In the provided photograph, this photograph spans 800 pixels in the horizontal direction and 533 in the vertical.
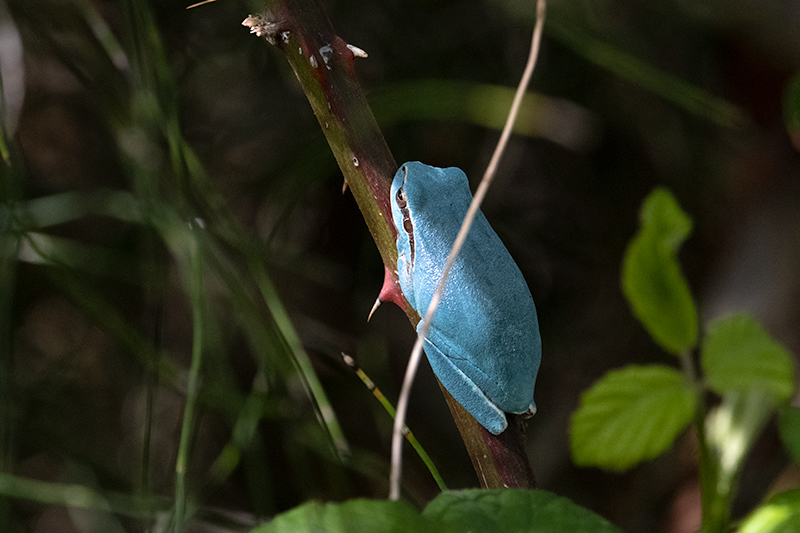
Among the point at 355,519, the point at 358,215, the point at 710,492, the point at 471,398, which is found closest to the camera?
the point at 355,519

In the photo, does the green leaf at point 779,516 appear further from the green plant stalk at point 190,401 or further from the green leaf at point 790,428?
the green plant stalk at point 190,401

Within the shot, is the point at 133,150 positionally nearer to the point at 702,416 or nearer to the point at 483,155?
the point at 483,155

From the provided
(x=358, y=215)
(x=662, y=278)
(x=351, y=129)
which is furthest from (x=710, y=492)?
(x=358, y=215)

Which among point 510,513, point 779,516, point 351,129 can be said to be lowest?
point 779,516

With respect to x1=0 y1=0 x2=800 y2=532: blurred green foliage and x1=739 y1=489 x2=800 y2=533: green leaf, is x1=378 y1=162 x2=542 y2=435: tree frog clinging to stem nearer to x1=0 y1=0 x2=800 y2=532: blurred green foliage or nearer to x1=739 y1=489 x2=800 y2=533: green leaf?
x1=739 y1=489 x2=800 y2=533: green leaf

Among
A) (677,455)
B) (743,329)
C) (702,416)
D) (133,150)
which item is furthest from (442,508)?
(677,455)

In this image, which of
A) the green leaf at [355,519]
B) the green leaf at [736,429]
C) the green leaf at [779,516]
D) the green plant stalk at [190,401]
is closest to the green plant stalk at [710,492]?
the green leaf at [736,429]

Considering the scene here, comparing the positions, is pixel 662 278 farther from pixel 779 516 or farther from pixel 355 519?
pixel 355 519
